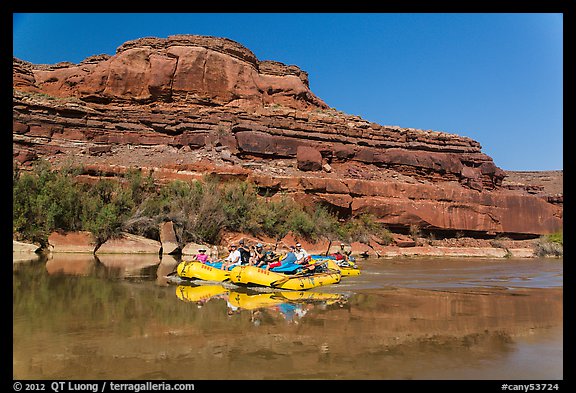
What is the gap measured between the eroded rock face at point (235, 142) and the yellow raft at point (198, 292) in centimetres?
1785

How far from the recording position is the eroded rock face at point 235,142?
103 ft

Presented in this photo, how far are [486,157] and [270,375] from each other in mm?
40953

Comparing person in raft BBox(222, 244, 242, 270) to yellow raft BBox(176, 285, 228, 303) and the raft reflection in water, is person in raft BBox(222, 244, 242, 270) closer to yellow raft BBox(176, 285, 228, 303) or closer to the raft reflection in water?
yellow raft BBox(176, 285, 228, 303)

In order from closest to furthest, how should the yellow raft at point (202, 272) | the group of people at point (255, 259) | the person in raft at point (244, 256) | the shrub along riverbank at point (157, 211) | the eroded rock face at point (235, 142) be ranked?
1. the yellow raft at point (202, 272)
2. the group of people at point (255, 259)
3. the person in raft at point (244, 256)
4. the shrub along riverbank at point (157, 211)
5. the eroded rock face at point (235, 142)

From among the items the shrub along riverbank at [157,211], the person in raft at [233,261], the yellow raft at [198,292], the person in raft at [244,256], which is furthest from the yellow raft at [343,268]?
the shrub along riverbank at [157,211]

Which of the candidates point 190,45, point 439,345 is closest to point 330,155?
point 190,45

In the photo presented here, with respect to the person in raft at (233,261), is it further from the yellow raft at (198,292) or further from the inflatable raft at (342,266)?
the inflatable raft at (342,266)

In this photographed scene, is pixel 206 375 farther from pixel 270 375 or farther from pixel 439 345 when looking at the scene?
pixel 439 345

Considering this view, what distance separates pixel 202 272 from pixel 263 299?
3351mm

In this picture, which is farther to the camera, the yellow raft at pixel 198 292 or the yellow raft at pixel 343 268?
the yellow raft at pixel 343 268

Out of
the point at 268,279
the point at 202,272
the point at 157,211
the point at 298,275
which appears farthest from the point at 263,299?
the point at 157,211
